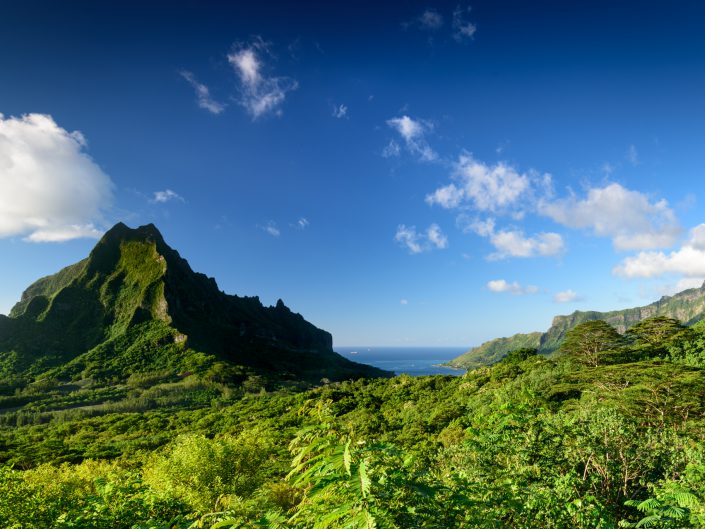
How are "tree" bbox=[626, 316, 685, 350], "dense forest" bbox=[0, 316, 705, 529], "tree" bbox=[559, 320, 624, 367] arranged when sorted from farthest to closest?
"tree" bbox=[559, 320, 624, 367], "tree" bbox=[626, 316, 685, 350], "dense forest" bbox=[0, 316, 705, 529]

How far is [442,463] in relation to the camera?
17.0 metres

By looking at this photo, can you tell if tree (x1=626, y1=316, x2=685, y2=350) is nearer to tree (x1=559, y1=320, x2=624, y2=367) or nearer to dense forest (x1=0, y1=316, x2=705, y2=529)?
dense forest (x1=0, y1=316, x2=705, y2=529)

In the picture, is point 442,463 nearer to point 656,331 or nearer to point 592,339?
point 592,339

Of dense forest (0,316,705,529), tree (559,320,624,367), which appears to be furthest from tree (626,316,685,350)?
tree (559,320,624,367)

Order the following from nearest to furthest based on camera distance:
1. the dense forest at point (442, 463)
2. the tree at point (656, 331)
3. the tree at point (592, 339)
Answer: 1. the dense forest at point (442, 463)
2. the tree at point (656, 331)
3. the tree at point (592, 339)

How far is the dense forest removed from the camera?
14.5ft

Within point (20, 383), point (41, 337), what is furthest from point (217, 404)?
point (41, 337)

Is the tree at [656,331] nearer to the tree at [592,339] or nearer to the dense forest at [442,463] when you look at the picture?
the dense forest at [442,463]

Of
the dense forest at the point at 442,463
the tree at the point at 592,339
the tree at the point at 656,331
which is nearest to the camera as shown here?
the dense forest at the point at 442,463

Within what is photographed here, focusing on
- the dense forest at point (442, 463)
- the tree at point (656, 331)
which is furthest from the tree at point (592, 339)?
the tree at point (656, 331)

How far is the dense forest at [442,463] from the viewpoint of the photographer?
443 centimetres

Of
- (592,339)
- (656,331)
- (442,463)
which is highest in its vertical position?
(656,331)

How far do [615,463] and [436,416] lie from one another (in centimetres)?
3580

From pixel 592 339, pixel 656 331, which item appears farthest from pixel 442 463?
pixel 656 331
